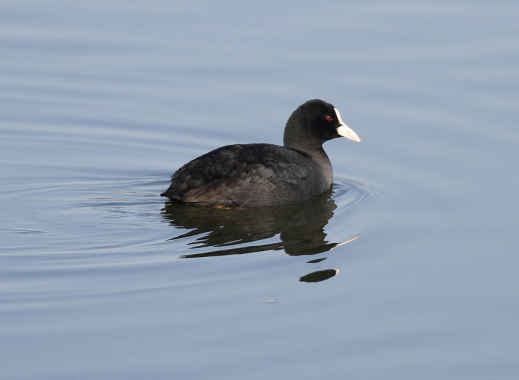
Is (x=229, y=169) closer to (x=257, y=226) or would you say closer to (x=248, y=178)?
(x=248, y=178)

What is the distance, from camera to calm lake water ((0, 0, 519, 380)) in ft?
21.7

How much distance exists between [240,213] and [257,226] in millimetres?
432

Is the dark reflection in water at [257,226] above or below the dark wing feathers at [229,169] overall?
below

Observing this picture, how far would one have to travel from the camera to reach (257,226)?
30.6 feet

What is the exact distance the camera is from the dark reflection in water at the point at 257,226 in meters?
8.65

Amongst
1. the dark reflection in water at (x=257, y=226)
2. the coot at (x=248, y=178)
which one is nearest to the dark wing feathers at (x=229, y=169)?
the coot at (x=248, y=178)

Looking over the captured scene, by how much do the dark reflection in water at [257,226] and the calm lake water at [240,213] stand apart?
0.03 m

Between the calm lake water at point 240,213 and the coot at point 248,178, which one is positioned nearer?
the calm lake water at point 240,213

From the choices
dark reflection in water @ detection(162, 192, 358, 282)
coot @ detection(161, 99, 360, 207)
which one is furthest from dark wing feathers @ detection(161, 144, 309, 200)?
dark reflection in water @ detection(162, 192, 358, 282)

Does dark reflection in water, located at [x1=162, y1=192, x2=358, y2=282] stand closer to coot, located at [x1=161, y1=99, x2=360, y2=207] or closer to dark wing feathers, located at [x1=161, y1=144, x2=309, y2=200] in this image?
coot, located at [x1=161, y1=99, x2=360, y2=207]

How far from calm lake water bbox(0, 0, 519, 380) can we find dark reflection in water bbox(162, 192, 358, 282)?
0.03 meters

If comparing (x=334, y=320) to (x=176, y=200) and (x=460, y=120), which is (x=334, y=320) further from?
(x=460, y=120)

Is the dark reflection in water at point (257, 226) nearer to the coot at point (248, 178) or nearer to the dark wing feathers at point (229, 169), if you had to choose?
the coot at point (248, 178)

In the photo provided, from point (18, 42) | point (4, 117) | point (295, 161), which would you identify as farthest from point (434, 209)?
point (18, 42)
